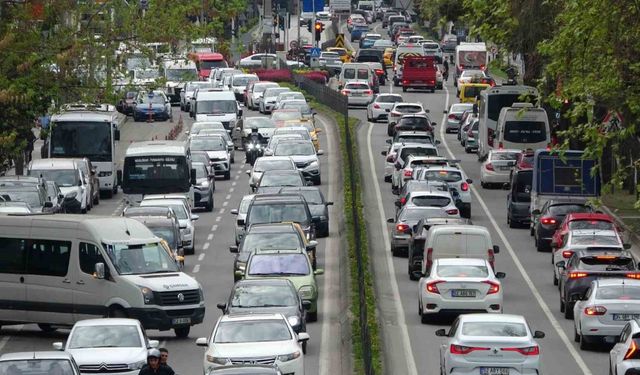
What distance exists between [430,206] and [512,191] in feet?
18.0

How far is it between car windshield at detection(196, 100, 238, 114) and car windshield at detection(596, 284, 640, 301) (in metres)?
44.9

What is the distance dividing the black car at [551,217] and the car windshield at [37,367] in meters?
23.9

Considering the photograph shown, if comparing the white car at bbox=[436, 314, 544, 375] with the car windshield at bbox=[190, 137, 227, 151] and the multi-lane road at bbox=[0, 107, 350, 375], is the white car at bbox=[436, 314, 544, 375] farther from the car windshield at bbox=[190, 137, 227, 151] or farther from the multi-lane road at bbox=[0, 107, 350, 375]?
the car windshield at bbox=[190, 137, 227, 151]

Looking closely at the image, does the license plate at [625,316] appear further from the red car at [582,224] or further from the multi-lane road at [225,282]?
the red car at [582,224]

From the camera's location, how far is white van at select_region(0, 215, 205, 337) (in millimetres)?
32688

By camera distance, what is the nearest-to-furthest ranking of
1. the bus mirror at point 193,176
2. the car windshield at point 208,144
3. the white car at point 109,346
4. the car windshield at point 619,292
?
1. the white car at point 109,346
2. the car windshield at point 619,292
3. the bus mirror at point 193,176
4. the car windshield at point 208,144

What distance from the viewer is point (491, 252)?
127 ft

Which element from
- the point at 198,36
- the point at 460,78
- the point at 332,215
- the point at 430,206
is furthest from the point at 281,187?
the point at 460,78

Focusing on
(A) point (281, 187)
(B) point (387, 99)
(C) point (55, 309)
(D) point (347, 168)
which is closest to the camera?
(C) point (55, 309)

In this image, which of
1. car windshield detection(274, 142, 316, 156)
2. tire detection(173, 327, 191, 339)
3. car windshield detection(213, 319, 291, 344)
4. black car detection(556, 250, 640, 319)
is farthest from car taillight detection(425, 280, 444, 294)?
car windshield detection(274, 142, 316, 156)

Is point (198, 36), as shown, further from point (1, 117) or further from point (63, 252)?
point (63, 252)

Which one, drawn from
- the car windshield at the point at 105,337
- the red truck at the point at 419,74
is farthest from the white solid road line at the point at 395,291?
the red truck at the point at 419,74

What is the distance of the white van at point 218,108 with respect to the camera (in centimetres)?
7419

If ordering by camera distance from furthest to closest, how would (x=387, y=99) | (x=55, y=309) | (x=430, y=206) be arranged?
(x=387, y=99) < (x=430, y=206) < (x=55, y=309)
